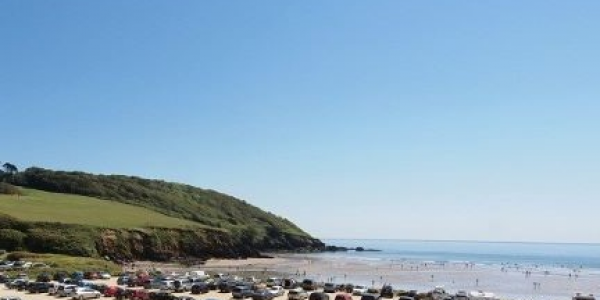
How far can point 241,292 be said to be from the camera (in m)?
66.2

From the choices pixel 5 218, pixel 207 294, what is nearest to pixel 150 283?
pixel 207 294

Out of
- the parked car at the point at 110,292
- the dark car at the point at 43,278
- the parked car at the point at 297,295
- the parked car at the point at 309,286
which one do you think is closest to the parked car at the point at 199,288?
the parked car at the point at 110,292

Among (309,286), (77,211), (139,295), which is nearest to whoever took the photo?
(139,295)

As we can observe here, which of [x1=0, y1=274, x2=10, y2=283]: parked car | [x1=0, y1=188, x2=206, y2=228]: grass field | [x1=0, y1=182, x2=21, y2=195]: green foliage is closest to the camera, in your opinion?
[x1=0, y1=274, x2=10, y2=283]: parked car

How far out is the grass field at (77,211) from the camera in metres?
140

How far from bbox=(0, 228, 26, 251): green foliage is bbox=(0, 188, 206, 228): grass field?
10.6 meters

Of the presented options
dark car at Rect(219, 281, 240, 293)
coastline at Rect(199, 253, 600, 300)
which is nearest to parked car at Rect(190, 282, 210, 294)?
dark car at Rect(219, 281, 240, 293)

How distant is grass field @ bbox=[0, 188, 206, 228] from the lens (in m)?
140

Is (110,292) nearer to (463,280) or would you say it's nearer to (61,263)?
(61,263)

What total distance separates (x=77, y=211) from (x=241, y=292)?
10212 cm

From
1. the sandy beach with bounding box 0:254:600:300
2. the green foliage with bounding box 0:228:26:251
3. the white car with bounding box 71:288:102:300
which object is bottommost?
the white car with bounding box 71:288:102:300

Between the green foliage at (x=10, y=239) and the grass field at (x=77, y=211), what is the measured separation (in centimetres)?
1057

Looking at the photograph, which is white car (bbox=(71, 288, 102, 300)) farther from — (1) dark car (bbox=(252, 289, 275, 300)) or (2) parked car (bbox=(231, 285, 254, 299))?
(1) dark car (bbox=(252, 289, 275, 300))

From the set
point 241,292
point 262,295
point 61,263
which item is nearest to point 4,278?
point 61,263
